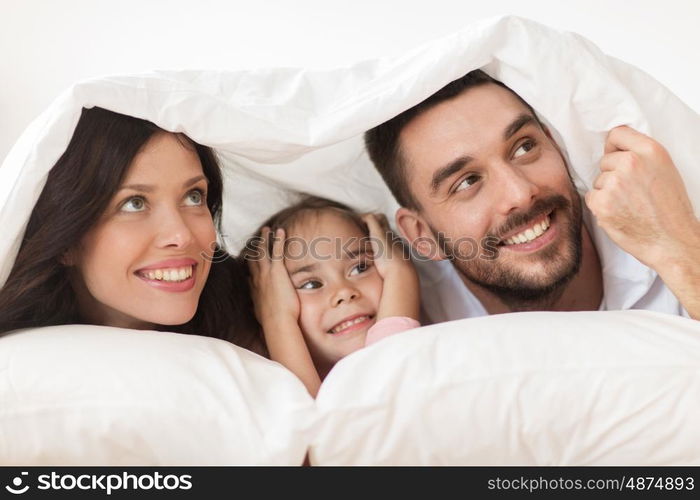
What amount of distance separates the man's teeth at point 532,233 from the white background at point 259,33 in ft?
3.40

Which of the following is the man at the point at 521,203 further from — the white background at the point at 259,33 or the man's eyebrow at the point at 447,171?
the white background at the point at 259,33

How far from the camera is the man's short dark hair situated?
1330 millimetres

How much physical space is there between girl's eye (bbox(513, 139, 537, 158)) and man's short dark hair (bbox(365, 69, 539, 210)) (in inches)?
2.2

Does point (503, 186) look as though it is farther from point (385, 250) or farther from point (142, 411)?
point (142, 411)

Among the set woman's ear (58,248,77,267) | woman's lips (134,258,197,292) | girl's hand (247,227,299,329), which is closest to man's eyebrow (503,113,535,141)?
girl's hand (247,227,299,329)

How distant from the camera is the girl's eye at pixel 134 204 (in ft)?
3.91

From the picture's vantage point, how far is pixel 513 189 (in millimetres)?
1274

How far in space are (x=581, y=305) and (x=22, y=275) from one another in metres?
1.02

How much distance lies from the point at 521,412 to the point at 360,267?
2.12ft

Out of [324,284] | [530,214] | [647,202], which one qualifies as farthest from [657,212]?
[324,284]

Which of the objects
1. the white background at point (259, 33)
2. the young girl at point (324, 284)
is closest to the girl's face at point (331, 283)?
the young girl at point (324, 284)

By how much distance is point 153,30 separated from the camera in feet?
7.29

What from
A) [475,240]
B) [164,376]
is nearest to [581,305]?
[475,240]
